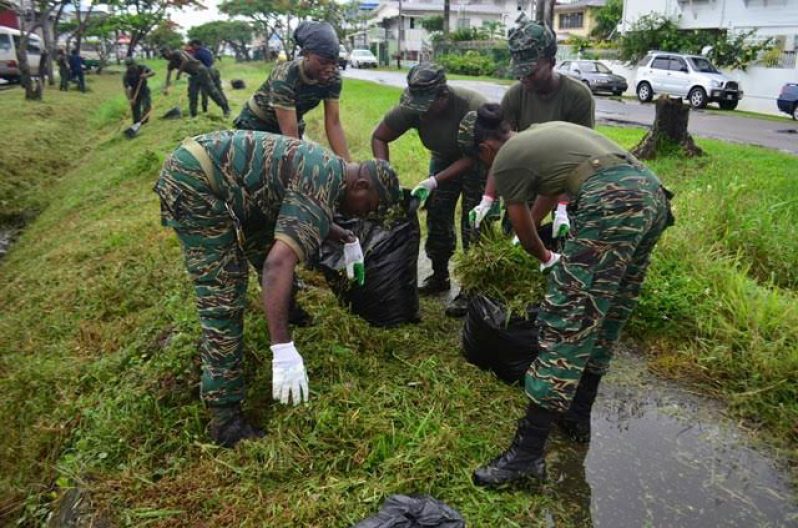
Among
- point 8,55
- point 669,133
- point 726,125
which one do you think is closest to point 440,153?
point 669,133

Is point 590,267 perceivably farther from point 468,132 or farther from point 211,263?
point 211,263

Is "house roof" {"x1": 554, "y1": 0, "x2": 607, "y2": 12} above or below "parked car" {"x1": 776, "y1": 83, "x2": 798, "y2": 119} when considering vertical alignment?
above

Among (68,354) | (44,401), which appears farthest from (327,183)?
(68,354)

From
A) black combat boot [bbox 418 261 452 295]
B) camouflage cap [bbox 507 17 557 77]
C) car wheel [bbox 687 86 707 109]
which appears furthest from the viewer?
car wheel [bbox 687 86 707 109]

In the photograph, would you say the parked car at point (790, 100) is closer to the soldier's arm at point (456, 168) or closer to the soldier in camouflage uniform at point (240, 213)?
the soldier's arm at point (456, 168)

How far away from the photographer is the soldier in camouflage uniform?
2195 millimetres

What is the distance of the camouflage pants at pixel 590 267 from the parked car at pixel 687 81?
16870 millimetres

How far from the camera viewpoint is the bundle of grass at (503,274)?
299 centimetres

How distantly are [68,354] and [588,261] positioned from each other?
333cm

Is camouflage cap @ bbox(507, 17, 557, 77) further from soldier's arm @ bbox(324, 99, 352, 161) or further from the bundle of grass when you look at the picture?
soldier's arm @ bbox(324, 99, 352, 161)

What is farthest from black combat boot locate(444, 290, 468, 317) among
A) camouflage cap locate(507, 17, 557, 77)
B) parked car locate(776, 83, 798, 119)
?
parked car locate(776, 83, 798, 119)

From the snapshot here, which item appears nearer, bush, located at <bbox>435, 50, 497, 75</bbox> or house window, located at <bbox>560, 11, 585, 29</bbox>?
bush, located at <bbox>435, 50, 497, 75</bbox>

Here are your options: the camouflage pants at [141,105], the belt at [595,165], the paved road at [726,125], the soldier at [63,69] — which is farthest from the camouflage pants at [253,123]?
the soldier at [63,69]

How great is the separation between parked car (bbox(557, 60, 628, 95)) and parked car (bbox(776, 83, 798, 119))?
20.4 ft
